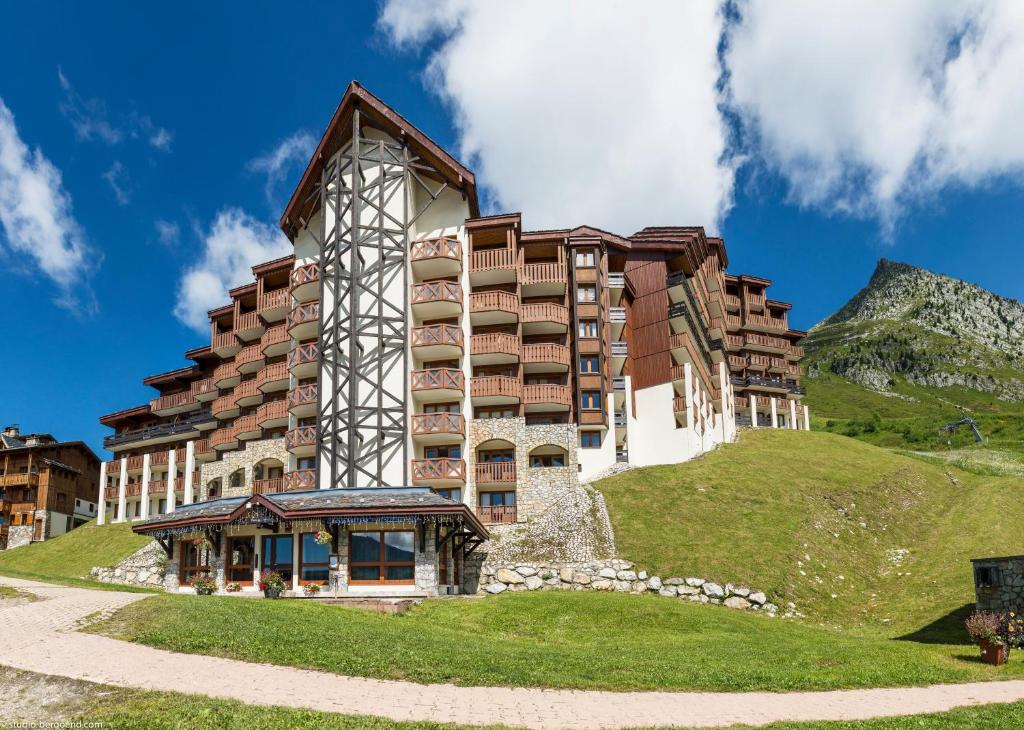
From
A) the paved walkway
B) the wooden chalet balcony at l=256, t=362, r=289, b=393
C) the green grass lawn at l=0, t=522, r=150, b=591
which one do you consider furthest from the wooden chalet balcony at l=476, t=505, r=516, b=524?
the paved walkway

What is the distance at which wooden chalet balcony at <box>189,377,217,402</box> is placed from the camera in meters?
65.4

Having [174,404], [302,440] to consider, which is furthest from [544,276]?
[174,404]

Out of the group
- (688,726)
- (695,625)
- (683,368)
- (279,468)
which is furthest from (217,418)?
(688,726)

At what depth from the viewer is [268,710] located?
42.3 ft

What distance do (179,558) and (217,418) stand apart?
26165mm

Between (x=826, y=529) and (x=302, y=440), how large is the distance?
2980 cm

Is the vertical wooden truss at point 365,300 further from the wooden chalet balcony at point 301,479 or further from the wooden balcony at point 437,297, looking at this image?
the wooden chalet balcony at point 301,479

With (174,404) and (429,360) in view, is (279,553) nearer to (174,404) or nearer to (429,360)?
(429,360)

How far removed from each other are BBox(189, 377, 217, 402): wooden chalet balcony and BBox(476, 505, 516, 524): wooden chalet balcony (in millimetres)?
31247

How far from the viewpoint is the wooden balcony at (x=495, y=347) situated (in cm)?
4781

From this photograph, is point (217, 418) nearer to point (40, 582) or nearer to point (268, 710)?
point (40, 582)

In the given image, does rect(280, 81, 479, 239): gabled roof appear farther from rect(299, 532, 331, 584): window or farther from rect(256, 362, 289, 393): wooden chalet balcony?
rect(299, 532, 331, 584): window

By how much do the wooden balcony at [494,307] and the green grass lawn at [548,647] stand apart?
2350 cm

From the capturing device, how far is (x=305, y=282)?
51.8 metres
